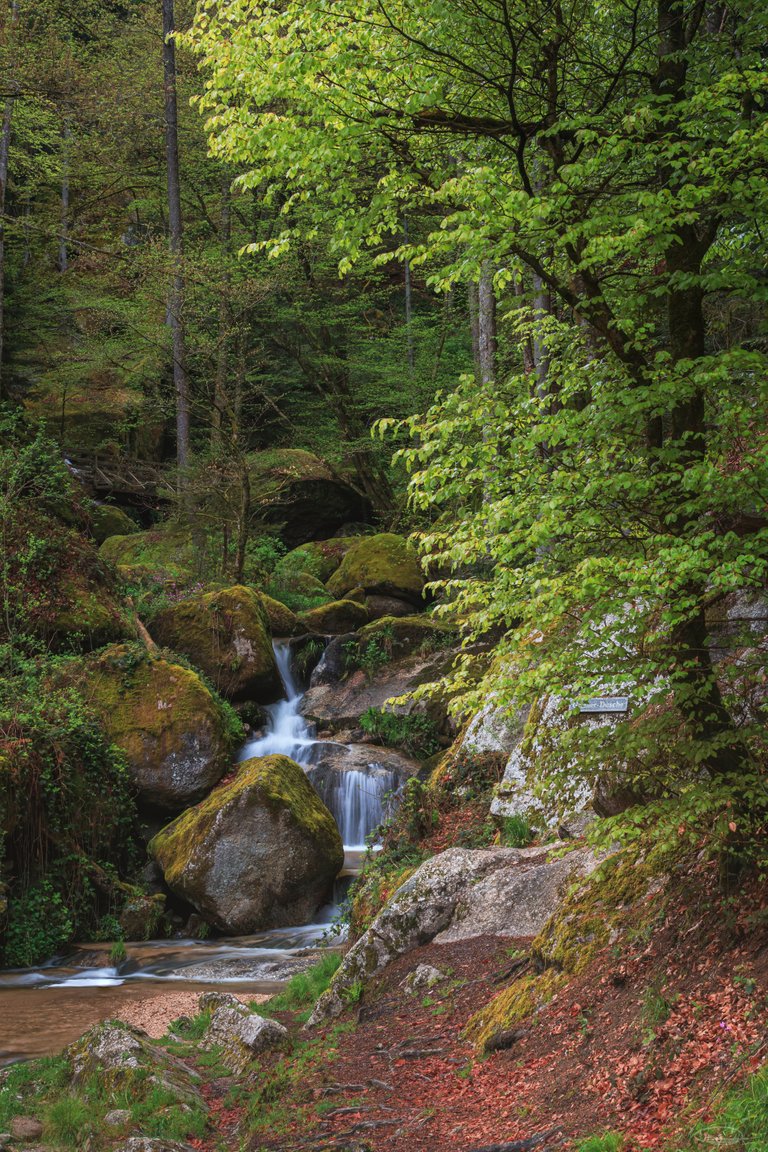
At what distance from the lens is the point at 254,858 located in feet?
37.6

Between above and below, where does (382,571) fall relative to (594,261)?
below

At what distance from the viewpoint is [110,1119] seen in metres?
5.38

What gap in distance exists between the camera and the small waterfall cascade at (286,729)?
15.3 metres

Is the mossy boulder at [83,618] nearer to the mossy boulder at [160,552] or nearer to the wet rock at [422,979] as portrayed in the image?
the mossy boulder at [160,552]

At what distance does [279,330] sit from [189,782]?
58.4 ft

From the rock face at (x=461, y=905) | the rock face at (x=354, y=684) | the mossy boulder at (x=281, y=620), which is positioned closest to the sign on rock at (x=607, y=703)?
the rock face at (x=461, y=905)

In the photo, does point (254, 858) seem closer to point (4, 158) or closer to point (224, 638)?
point (224, 638)

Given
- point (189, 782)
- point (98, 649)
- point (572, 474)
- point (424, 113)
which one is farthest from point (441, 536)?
point (98, 649)

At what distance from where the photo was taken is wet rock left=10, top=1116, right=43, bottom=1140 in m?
5.46

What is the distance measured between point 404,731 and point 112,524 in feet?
40.4

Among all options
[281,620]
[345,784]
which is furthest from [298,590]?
[345,784]

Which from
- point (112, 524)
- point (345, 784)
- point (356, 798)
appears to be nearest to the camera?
point (356, 798)

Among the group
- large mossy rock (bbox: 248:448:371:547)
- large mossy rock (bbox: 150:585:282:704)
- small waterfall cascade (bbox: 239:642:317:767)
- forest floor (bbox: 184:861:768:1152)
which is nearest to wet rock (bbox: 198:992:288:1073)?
forest floor (bbox: 184:861:768:1152)

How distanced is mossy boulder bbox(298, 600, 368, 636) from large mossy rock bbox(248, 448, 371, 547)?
4462 millimetres
